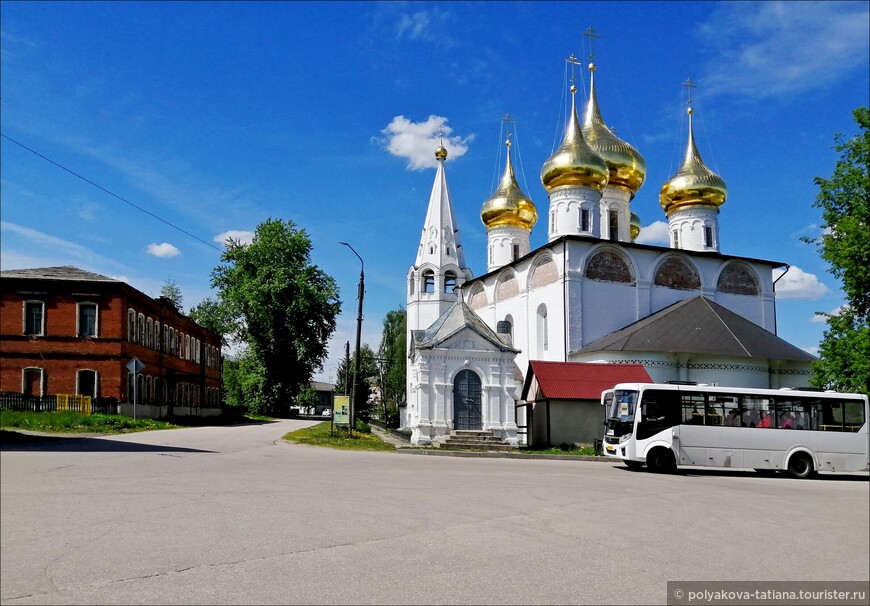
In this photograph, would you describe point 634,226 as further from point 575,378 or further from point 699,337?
point 575,378

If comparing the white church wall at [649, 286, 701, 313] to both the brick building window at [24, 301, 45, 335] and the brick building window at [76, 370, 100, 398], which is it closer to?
the brick building window at [76, 370, 100, 398]

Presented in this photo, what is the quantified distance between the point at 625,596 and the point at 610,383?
75.6 ft

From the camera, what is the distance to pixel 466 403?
27.3m

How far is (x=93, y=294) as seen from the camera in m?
4.26

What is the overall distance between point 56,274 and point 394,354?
6040 centimetres

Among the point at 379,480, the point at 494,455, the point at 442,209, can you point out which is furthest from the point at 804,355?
the point at 379,480

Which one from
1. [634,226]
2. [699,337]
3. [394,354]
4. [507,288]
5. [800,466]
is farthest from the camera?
[394,354]

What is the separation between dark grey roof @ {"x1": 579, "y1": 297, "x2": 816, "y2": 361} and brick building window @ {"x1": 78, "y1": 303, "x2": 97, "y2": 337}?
98.5ft

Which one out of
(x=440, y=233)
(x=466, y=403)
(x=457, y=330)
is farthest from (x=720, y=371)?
(x=440, y=233)

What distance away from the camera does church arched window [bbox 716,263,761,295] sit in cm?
4062

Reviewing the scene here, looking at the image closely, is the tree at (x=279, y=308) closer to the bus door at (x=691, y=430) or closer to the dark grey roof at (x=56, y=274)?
the bus door at (x=691, y=430)

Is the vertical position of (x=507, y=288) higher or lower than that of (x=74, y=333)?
higher

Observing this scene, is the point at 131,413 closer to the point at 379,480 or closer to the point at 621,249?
the point at 379,480

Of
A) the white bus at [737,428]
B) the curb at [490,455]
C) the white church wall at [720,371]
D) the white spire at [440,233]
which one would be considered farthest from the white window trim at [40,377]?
the white spire at [440,233]
